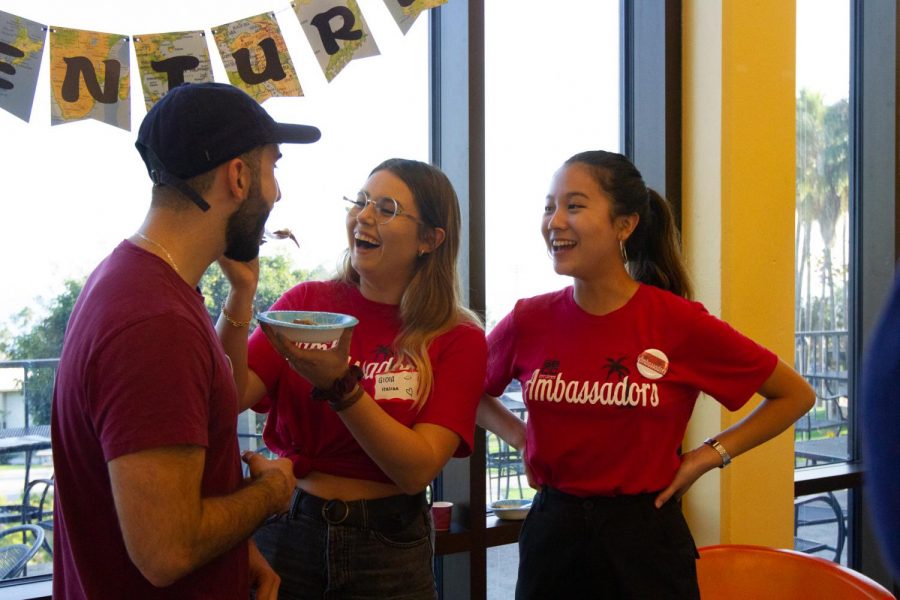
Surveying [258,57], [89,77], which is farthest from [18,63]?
[258,57]

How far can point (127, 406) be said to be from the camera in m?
1.01

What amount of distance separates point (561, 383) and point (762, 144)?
128 cm

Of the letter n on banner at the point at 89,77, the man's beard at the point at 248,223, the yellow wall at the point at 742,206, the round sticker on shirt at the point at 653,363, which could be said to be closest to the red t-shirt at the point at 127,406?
the man's beard at the point at 248,223

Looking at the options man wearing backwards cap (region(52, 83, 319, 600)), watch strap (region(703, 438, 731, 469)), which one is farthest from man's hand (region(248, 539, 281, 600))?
watch strap (region(703, 438, 731, 469))

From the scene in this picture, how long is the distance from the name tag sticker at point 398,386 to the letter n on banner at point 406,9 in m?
0.88

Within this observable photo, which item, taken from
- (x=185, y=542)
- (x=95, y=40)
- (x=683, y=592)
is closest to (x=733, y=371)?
(x=683, y=592)

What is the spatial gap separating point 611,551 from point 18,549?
1407 millimetres

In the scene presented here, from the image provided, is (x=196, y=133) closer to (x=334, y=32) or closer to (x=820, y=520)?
(x=334, y=32)

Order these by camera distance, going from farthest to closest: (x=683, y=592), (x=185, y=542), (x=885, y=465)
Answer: (x=683, y=592) → (x=185, y=542) → (x=885, y=465)

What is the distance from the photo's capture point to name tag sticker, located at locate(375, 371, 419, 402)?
1615 mm

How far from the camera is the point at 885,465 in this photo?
2.15 ft

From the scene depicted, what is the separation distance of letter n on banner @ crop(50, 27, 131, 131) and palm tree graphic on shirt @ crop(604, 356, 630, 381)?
118 cm

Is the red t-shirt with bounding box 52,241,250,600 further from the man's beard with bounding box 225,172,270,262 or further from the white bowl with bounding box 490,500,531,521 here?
the white bowl with bounding box 490,500,531,521

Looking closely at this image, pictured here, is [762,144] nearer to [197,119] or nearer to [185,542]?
[197,119]
